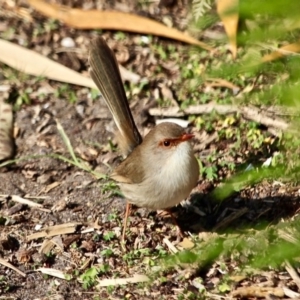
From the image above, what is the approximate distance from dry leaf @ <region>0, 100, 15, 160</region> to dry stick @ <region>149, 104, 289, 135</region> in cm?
157

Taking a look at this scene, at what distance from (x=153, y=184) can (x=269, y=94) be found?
159 inches

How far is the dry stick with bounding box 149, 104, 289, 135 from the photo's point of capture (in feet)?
21.9

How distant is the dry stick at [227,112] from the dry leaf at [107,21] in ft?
3.93

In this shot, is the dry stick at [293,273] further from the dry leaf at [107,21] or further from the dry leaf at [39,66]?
the dry leaf at [107,21]

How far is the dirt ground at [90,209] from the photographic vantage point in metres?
5.41

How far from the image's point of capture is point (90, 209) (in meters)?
6.38

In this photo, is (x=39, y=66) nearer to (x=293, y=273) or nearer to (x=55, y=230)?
(x=55, y=230)

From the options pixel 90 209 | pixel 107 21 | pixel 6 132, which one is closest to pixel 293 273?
pixel 90 209

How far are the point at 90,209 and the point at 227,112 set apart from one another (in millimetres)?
1818

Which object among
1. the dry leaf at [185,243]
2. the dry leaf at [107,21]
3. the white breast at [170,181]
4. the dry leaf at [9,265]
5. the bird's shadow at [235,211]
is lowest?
the dry leaf at [9,265]

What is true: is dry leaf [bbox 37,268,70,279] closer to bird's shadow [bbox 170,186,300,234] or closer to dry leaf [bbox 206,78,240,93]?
bird's shadow [bbox 170,186,300,234]

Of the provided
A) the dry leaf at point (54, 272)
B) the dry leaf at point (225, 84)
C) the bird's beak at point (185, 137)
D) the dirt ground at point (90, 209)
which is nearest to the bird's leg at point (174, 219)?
the dirt ground at point (90, 209)

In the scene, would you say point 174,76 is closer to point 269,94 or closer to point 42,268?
point 42,268

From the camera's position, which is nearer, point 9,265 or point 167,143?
point 167,143
